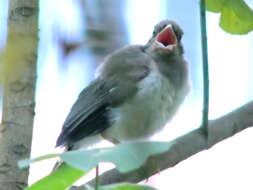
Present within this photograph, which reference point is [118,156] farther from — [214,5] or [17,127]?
[17,127]

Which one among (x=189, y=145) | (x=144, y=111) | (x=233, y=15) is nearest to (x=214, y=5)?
(x=233, y=15)

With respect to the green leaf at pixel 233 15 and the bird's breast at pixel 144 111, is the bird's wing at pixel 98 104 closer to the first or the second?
the bird's breast at pixel 144 111

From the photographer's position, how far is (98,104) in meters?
2.74

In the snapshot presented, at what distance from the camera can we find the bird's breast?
8.88 ft

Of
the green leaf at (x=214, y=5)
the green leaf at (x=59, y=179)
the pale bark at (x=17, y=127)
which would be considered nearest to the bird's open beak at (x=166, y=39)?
the pale bark at (x=17, y=127)

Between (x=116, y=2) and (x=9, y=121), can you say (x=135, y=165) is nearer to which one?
(x=116, y=2)

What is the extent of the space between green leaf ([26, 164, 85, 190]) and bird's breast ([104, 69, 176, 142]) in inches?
65.8

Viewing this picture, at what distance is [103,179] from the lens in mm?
1783

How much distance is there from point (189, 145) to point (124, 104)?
98 cm

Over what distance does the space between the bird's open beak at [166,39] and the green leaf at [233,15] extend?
1.46m

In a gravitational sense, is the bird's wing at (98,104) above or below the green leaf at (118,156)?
below

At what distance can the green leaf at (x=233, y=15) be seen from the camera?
51.3 inches

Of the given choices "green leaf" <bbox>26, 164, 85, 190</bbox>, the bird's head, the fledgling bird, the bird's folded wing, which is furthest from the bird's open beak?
"green leaf" <bbox>26, 164, 85, 190</bbox>

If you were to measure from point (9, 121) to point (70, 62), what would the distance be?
4.35 feet
